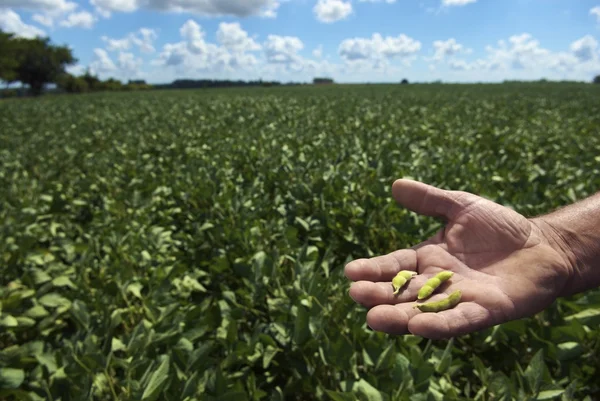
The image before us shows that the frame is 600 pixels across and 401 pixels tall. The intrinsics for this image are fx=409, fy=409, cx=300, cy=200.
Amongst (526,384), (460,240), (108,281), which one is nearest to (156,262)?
(108,281)

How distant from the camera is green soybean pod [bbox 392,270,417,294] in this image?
1.76 metres

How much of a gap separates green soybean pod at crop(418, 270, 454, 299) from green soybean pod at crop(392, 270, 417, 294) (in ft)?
0.27

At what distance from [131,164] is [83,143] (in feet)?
12.8

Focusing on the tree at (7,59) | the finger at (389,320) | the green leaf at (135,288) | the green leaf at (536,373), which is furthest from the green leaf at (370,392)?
the tree at (7,59)

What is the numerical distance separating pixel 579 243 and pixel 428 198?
72 cm

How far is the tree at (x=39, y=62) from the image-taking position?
6625cm

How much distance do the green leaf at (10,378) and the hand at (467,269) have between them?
164 centimetres

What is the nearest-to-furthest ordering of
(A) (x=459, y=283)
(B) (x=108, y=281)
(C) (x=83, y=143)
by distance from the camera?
(A) (x=459, y=283), (B) (x=108, y=281), (C) (x=83, y=143)

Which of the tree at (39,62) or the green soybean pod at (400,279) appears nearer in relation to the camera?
the green soybean pod at (400,279)

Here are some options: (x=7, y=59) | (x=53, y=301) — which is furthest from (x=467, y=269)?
(x=7, y=59)

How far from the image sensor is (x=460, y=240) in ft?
6.57

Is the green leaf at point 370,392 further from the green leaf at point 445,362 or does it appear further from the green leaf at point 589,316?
the green leaf at point 589,316

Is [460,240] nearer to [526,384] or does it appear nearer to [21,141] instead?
[526,384]

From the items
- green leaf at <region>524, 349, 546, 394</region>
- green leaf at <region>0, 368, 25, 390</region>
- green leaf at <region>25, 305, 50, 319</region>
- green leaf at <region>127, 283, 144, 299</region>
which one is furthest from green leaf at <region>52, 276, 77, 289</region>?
green leaf at <region>524, 349, 546, 394</region>
